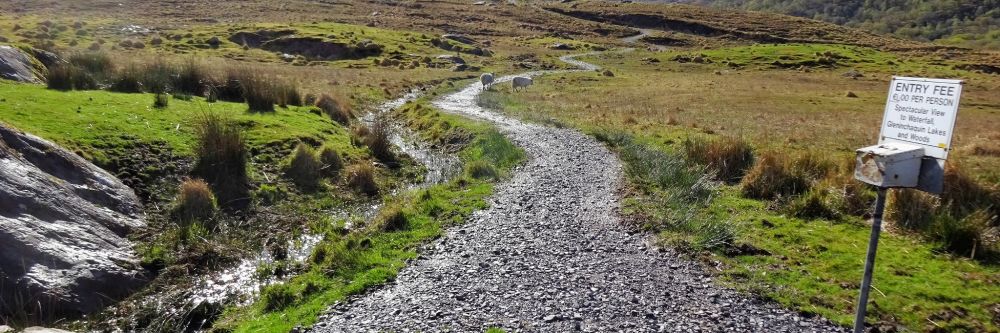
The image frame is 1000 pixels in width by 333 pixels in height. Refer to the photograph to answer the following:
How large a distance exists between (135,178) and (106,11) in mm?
111417

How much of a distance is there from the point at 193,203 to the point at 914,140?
45.3 ft

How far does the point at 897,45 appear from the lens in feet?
427

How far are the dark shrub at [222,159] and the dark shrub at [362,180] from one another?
2.95 meters

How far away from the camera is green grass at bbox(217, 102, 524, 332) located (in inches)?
363

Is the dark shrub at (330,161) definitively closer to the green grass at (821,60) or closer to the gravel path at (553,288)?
the gravel path at (553,288)

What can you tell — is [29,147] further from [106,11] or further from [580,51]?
[106,11]

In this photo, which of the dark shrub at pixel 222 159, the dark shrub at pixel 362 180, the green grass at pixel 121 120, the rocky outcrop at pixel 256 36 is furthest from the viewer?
the rocky outcrop at pixel 256 36

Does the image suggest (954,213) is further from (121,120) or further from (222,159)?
(121,120)

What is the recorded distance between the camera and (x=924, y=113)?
5.40 metres

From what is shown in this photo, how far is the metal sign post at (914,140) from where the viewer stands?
5227 mm

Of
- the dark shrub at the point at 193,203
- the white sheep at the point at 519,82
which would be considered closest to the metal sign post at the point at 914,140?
the dark shrub at the point at 193,203

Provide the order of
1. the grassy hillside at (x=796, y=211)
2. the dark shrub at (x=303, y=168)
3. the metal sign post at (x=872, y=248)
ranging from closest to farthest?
the metal sign post at (x=872, y=248), the grassy hillside at (x=796, y=211), the dark shrub at (x=303, y=168)

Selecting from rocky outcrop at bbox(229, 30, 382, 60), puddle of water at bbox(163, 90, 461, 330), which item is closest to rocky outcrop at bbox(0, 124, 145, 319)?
puddle of water at bbox(163, 90, 461, 330)

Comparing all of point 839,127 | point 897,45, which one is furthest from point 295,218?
point 897,45
